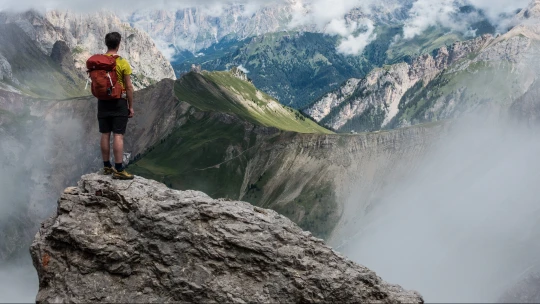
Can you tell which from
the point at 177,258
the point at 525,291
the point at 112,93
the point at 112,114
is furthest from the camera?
the point at 525,291

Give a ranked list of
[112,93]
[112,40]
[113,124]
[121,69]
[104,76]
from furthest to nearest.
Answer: [113,124] → [112,40] → [121,69] → [112,93] → [104,76]

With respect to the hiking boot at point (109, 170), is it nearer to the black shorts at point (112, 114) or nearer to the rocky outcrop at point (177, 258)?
the rocky outcrop at point (177, 258)

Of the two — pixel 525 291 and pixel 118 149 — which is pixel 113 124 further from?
pixel 525 291

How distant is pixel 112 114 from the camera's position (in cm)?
1853

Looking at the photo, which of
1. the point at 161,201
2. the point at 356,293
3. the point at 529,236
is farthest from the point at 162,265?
the point at 529,236

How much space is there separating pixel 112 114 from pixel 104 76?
156 centimetres

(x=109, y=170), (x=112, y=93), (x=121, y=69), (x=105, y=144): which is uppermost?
(x=121, y=69)

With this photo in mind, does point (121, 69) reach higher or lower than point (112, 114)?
higher

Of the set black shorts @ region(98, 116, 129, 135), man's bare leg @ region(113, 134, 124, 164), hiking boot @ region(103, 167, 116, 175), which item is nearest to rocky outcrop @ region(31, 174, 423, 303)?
hiking boot @ region(103, 167, 116, 175)

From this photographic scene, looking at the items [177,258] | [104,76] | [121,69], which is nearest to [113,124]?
[104,76]

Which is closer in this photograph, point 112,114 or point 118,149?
point 112,114

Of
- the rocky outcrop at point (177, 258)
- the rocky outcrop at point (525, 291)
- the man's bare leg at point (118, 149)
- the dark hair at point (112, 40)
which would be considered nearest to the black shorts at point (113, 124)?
the man's bare leg at point (118, 149)

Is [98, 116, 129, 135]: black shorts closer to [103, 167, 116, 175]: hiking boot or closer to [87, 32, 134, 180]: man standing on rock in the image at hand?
[87, 32, 134, 180]: man standing on rock

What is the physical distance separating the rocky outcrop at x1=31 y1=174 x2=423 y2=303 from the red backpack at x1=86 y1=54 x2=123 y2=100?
3.25 meters
